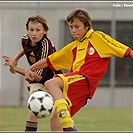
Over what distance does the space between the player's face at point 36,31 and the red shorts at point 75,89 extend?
77 cm

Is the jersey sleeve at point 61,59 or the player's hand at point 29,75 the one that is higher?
the jersey sleeve at point 61,59

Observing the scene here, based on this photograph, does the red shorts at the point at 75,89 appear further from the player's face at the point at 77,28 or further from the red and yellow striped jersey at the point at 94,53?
the player's face at the point at 77,28

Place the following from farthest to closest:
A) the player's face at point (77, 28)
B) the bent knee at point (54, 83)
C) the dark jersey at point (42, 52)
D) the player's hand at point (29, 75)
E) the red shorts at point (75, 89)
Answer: the dark jersey at point (42, 52) < the player's hand at point (29, 75) < the player's face at point (77, 28) < the red shorts at point (75, 89) < the bent knee at point (54, 83)

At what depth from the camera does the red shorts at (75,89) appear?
5634 millimetres

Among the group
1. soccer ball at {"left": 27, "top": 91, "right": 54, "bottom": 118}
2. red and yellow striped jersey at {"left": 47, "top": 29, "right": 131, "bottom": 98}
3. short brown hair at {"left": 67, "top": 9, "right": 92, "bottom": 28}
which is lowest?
soccer ball at {"left": 27, "top": 91, "right": 54, "bottom": 118}

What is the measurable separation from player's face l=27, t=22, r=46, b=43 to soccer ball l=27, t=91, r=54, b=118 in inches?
34.0

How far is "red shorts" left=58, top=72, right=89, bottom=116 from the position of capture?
222 inches

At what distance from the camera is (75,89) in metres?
5.70

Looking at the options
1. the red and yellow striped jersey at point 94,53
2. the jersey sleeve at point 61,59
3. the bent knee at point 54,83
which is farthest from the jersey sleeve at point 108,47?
the bent knee at point 54,83

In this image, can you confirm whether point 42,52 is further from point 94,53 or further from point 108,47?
point 108,47

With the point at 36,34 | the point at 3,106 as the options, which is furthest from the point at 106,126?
the point at 3,106

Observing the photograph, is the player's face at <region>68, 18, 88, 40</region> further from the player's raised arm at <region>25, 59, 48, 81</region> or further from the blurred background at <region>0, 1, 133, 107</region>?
the blurred background at <region>0, 1, 133, 107</region>

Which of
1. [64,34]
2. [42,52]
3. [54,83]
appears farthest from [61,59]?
[64,34]

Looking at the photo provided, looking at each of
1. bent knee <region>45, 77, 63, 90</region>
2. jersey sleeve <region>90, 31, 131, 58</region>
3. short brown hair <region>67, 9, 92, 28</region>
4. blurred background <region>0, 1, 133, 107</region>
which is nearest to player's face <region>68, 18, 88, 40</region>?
short brown hair <region>67, 9, 92, 28</region>
